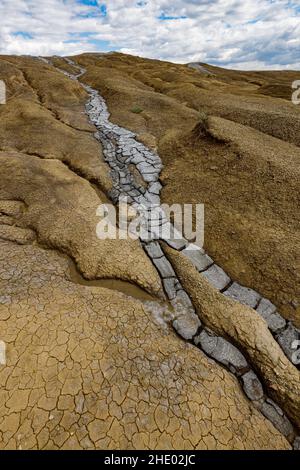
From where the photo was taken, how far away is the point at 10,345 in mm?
5617

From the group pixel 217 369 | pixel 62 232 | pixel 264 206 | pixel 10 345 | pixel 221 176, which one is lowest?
pixel 217 369

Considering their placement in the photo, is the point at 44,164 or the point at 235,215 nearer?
the point at 235,215

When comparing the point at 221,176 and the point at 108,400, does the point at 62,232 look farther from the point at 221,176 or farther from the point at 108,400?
A: the point at 221,176

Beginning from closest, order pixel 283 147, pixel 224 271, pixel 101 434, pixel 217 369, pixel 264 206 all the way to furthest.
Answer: pixel 101 434, pixel 217 369, pixel 224 271, pixel 264 206, pixel 283 147

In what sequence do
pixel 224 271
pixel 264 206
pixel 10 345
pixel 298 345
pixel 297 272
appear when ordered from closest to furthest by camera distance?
pixel 10 345, pixel 298 345, pixel 297 272, pixel 224 271, pixel 264 206

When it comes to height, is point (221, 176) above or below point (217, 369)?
above

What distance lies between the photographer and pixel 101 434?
4727 millimetres

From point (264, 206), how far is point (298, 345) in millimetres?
5234

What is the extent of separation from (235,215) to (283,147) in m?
5.66

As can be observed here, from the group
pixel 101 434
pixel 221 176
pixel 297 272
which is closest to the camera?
pixel 101 434

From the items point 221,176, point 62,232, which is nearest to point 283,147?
point 221,176

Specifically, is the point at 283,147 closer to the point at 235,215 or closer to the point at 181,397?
the point at 235,215

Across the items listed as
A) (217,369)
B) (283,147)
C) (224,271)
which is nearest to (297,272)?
(224,271)

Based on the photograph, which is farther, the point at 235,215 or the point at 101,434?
the point at 235,215
